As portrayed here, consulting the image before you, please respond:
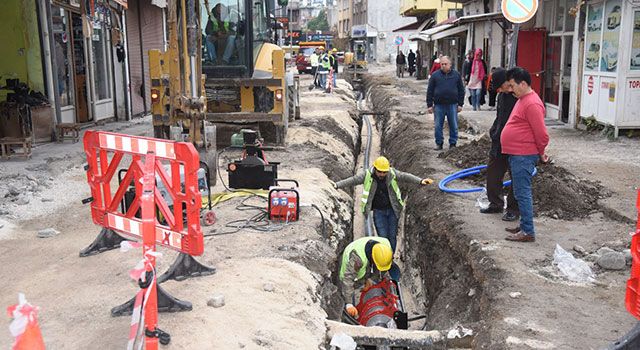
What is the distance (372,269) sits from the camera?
727cm

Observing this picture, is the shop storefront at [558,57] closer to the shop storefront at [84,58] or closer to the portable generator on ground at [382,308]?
the portable generator on ground at [382,308]

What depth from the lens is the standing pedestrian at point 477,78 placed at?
59.2 ft

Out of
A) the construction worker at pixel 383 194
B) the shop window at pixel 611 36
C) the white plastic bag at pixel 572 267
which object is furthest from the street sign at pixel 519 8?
the shop window at pixel 611 36

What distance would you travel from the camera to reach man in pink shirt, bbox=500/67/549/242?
6.82 m

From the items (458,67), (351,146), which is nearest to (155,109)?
(351,146)

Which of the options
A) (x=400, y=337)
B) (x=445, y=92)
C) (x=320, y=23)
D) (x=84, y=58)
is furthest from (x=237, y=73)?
(x=320, y=23)

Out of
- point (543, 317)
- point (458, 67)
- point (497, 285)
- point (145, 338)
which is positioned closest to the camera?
point (145, 338)

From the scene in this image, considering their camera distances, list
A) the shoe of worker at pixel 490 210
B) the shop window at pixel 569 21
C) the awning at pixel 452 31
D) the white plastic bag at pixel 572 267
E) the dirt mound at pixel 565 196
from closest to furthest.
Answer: the white plastic bag at pixel 572 267 → the dirt mound at pixel 565 196 → the shoe of worker at pixel 490 210 → the shop window at pixel 569 21 → the awning at pixel 452 31

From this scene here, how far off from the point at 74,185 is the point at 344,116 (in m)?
11.4

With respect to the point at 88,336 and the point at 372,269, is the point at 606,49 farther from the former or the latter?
the point at 88,336

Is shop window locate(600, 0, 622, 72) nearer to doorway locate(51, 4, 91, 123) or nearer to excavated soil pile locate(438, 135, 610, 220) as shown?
excavated soil pile locate(438, 135, 610, 220)

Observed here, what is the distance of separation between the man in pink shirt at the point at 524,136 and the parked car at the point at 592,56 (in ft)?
24.4

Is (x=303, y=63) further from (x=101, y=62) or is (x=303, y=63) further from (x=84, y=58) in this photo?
(x=84, y=58)

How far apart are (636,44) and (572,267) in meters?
7.55
